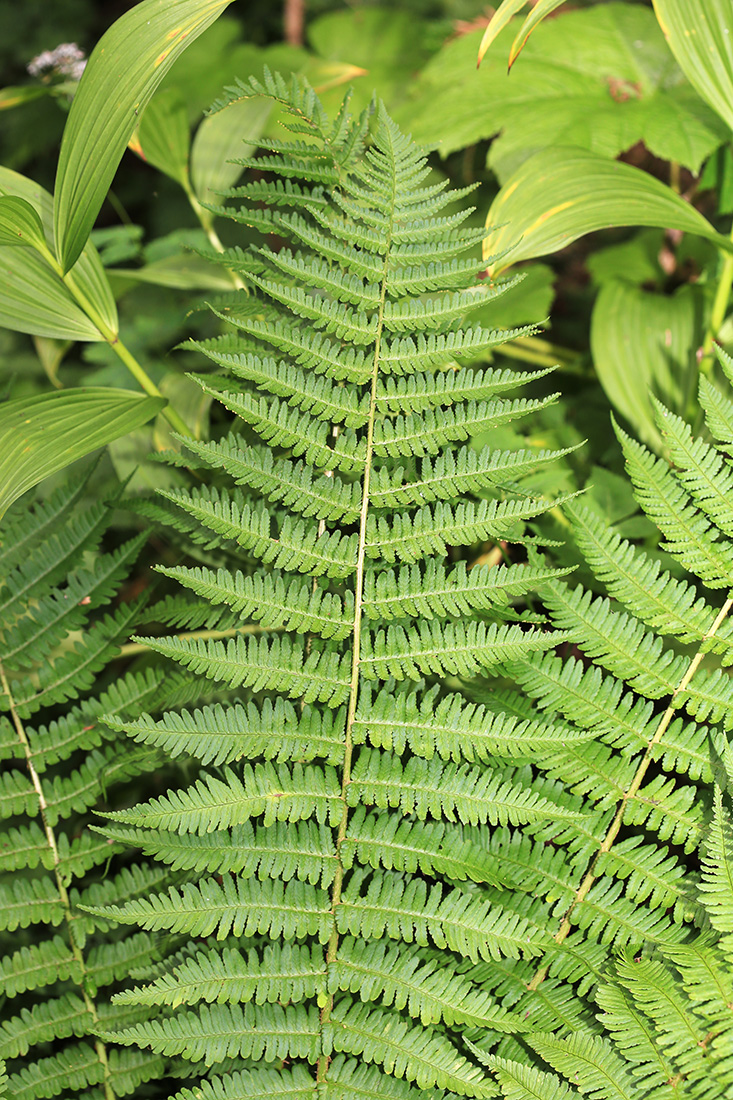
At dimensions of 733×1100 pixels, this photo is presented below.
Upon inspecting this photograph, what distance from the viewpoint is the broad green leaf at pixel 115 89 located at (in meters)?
1.14

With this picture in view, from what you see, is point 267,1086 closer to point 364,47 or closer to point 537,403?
point 537,403

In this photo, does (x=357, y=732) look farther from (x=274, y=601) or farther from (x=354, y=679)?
(x=274, y=601)

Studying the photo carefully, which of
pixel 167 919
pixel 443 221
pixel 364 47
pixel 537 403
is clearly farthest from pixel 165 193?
pixel 167 919

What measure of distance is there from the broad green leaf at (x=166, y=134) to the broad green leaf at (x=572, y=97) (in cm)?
53

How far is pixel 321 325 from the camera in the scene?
3.47 feet

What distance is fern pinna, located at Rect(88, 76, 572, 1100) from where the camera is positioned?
0.93 m

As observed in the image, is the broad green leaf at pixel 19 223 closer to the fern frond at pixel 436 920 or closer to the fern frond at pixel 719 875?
the fern frond at pixel 436 920

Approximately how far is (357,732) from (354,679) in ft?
0.22

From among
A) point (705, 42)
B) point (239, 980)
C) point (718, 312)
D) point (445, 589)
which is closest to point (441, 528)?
point (445, 589)

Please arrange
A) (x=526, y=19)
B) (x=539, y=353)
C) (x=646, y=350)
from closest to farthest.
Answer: (x=526, y=19), (x=646, y=350), (x=539, y=353)

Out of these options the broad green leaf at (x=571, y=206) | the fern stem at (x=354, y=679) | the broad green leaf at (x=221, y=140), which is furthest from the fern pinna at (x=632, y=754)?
the broad green leaf at (x=221, y=140)

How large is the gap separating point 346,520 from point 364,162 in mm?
605

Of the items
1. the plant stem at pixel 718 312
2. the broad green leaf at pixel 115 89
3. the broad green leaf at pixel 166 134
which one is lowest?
the broad green leaf at pixel 115 89

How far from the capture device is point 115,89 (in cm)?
116
